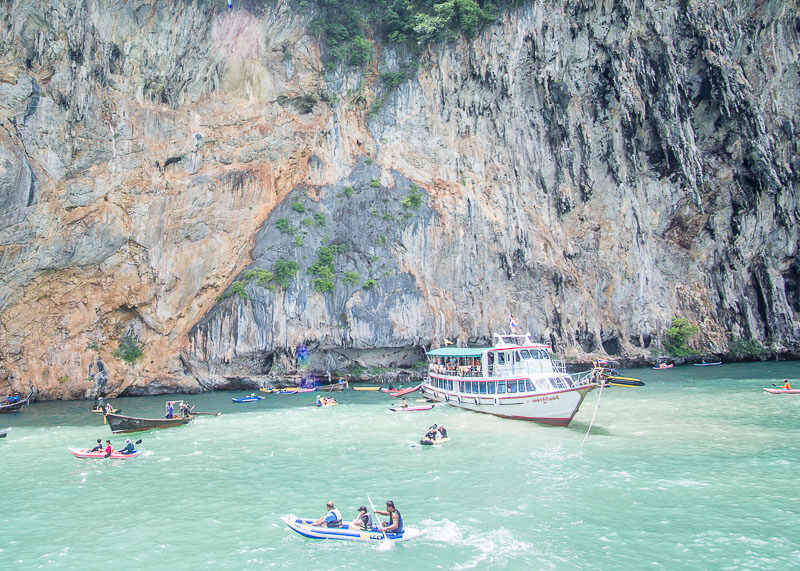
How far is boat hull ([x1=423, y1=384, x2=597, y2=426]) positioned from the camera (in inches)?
944

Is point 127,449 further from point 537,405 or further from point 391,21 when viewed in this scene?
point 391,21

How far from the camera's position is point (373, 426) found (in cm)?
2600

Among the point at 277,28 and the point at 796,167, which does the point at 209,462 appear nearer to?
the point at 277,28

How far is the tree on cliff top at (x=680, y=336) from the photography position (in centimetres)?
5212

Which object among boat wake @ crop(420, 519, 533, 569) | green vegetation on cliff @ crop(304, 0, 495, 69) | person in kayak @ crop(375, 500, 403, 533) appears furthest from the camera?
green vegetation on cliff @ crop(304, 0, 495, 69)

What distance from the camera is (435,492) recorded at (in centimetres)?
1559

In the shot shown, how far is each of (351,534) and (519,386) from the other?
1636 cm

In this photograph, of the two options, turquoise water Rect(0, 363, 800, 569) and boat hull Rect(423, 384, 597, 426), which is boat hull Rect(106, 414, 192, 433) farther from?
boat hull Rect(423, 384, 597, 426)

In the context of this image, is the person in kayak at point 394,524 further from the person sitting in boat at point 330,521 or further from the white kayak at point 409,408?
the white kayak at point 409,408

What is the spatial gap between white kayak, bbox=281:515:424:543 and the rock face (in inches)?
1200

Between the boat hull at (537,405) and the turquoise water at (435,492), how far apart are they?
0.64 metres

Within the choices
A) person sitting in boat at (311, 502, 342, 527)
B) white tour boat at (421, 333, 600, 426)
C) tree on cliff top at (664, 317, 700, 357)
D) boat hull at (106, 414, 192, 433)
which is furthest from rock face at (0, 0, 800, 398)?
person sitting in boat at (311, 502, 342, 527)

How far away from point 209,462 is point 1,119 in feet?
97.1

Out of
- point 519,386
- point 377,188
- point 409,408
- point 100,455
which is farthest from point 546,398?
point 377,188
